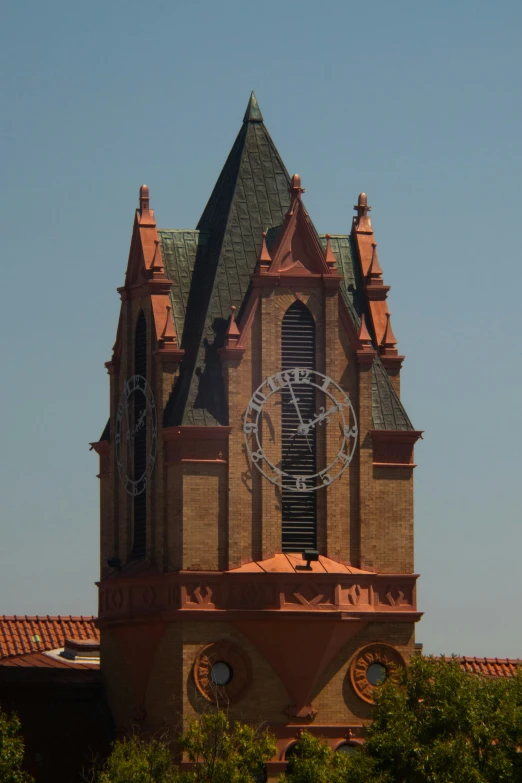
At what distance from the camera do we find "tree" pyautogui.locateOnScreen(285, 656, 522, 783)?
76625 mm

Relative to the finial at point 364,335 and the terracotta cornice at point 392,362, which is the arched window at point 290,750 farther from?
the terracotta cornice at point 392,362

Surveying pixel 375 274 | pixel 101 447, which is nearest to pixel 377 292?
pixel 375 274

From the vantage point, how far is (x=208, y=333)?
3504 inches

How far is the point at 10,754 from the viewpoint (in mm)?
78625

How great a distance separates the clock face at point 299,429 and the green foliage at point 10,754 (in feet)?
42.7

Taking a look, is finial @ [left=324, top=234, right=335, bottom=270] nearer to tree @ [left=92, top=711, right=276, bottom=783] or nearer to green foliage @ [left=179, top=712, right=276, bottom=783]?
tree @ [left=92, top=711, right=276, bottom=783]

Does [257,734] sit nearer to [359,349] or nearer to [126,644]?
[126,644]

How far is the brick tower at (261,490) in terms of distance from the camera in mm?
86188

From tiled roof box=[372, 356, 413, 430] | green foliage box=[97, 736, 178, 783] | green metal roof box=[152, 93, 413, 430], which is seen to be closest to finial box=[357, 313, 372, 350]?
tiled roof box=[372, 356, 413, 430]

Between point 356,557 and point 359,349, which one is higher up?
point 359,349

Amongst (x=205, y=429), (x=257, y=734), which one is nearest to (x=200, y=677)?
(x=257, y=734)

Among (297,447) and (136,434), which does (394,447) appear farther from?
(136,434)

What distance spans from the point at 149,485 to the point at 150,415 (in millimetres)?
2333

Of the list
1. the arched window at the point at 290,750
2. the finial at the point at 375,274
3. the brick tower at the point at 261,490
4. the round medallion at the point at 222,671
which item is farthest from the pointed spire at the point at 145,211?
the arched window at the point at 290,750
